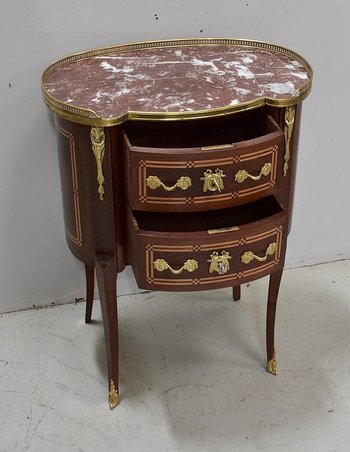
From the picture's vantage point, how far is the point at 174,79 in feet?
4.79

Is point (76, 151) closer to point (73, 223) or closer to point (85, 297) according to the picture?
point (73, 223)

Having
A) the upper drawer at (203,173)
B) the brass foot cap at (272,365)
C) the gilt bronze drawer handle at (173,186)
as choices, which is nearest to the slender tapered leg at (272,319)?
the brass foot cap at (272,365)

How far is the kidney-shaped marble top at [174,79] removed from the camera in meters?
1.33

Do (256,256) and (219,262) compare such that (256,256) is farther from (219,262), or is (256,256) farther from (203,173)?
(203,173)

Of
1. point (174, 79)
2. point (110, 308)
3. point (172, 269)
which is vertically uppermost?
point (174, 79)

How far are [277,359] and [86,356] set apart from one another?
473mm

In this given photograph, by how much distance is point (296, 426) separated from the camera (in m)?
1.53

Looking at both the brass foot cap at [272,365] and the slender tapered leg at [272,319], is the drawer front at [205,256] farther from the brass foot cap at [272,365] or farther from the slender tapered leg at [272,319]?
the brass foot cap at [272,365]

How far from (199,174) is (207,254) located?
0.16 metres

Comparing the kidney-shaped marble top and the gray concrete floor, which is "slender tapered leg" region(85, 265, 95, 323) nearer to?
the gray concrete floor

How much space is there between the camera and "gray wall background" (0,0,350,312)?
1.60 metres

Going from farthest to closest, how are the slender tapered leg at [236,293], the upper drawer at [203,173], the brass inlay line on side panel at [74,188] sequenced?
the slender tapered leg at [236,293] < the brass inlay line on side panel at [74,188] < the upper drawer at [203,173]

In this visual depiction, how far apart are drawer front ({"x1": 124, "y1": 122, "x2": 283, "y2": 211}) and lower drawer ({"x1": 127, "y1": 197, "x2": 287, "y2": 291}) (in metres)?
0.06

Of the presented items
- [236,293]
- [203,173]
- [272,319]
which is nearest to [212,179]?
[203,173]
